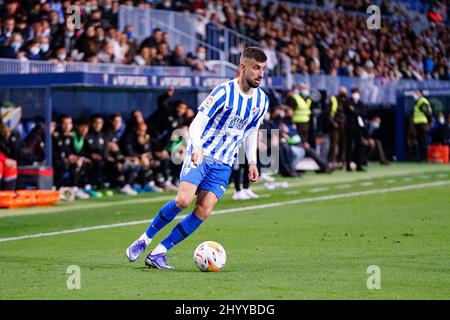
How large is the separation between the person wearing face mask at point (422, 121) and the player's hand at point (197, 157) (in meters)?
23.5

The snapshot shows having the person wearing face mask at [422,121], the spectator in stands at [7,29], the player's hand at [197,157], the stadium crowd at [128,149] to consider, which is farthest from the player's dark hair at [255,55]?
the person wearing face mask at [422,121]

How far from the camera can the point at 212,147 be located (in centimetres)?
1068

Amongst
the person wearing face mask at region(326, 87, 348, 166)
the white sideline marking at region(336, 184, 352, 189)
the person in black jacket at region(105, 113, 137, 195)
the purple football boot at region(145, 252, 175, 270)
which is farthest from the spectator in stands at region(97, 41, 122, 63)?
the purple football boot at region(145, 252, 175, 270)

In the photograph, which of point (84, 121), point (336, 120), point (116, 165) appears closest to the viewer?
point (84, 121)

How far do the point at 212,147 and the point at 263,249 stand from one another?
2151mm

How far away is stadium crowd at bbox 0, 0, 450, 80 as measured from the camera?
22656 millimetres

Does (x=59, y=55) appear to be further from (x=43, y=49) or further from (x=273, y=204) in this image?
(x=273, y=204)

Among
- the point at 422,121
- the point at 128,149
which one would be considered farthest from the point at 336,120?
the point at 128,149

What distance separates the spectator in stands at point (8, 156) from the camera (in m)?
18.9

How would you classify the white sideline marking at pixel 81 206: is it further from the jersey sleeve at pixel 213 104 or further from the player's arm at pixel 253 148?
the jersey sleeve at pixel 213 104

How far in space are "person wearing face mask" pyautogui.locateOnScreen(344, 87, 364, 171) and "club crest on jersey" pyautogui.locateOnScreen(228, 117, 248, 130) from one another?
59.0ft
